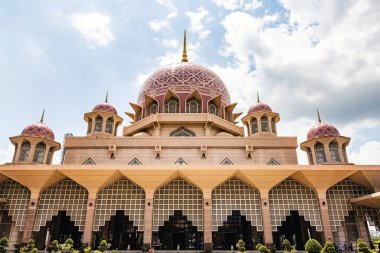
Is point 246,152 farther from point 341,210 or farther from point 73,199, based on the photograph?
point 73,199

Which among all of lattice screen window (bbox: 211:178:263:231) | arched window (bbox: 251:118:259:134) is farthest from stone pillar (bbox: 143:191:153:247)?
arched window (bbox: 251:118:259:134)

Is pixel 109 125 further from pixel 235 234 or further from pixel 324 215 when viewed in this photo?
pixel 324 215

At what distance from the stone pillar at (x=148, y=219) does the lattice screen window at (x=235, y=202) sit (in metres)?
3.83

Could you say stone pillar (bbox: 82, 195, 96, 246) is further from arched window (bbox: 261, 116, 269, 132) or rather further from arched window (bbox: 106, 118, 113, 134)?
arched window (bbox: 261, 116, 269, 132)

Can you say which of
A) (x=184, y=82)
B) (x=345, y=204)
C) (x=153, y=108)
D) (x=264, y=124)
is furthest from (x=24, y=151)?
(x=345, y=204)

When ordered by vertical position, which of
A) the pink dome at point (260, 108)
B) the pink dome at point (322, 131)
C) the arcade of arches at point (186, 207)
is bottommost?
the arcade of arches at point (186, 207)

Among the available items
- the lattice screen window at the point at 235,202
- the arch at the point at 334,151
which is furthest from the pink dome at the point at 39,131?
the arch at the point at 334,151

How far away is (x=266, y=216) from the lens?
16.9 meters

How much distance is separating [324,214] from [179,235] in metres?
9.69

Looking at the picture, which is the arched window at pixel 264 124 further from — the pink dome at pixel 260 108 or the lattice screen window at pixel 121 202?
the lattice screen window at pixel 121 202

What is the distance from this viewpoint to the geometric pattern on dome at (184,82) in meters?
27.7

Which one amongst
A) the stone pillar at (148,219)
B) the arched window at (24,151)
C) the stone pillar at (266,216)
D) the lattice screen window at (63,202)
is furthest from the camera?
the arched window at (24,151)

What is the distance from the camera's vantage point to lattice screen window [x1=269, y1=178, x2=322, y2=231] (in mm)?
17234

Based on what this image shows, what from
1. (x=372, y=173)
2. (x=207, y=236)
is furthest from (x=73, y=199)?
(x=372, y=173)
